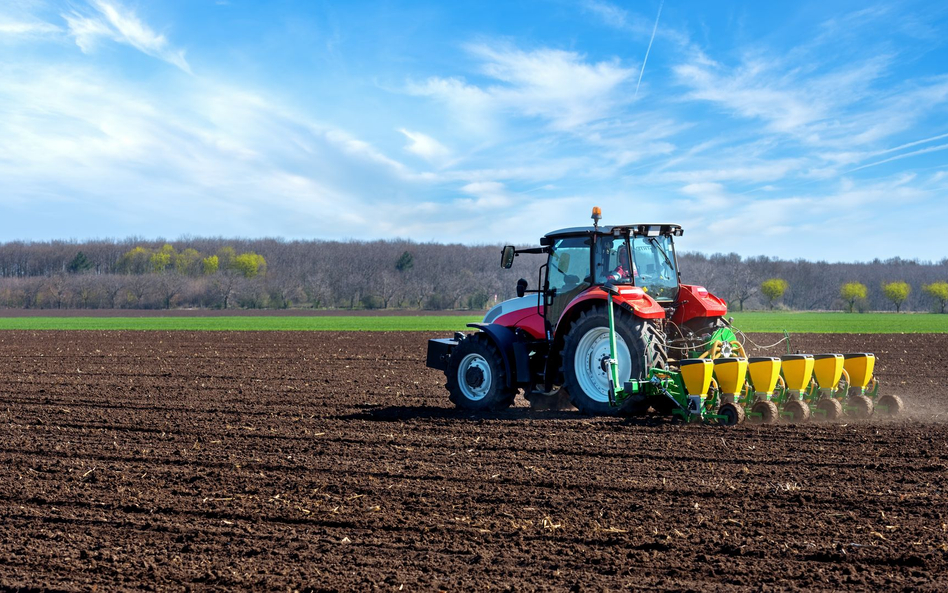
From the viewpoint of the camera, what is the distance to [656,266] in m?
9.33

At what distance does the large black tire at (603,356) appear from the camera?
27.8ft

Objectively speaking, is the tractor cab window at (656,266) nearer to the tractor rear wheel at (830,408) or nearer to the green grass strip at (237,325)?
the tractor rear wheel at (830,408)

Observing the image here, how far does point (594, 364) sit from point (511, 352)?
44.9 inches

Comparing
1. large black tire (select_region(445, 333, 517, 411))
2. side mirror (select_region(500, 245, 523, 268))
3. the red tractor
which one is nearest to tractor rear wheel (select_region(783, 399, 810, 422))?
the red tractor

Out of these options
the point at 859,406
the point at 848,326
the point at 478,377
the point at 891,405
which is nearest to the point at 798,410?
the point at 859,406

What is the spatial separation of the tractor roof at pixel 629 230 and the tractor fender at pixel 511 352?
132 centimetres

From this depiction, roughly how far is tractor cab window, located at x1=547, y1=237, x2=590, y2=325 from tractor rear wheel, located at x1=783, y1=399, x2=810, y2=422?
2.51 meters

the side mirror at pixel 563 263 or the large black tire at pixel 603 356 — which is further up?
the side mirror at pixel 563 263

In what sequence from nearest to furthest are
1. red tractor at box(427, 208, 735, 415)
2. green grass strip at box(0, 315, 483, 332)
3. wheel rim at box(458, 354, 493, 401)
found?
red tractor at box(427, 208, 735, 415) → wheel rim at box(458, 354, 493, 401) → green grass strip at box(0, 315, 483, 332)

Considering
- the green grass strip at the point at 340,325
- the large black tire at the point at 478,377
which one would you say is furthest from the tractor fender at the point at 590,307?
the green grass strip at the point at 340,325

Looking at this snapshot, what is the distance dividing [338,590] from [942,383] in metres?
12.8

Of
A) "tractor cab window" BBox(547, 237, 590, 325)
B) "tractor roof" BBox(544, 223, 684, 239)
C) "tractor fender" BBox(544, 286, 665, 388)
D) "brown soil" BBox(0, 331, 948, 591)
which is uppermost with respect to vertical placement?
"tractor roof" BBox(544, 223, 684, 239)

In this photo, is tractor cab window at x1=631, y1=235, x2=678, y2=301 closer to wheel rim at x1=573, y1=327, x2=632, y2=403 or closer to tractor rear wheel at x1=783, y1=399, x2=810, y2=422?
wheel rim at x1=573, y1=327, x2=632, y2=403

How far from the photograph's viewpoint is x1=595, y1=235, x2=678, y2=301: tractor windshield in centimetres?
908
